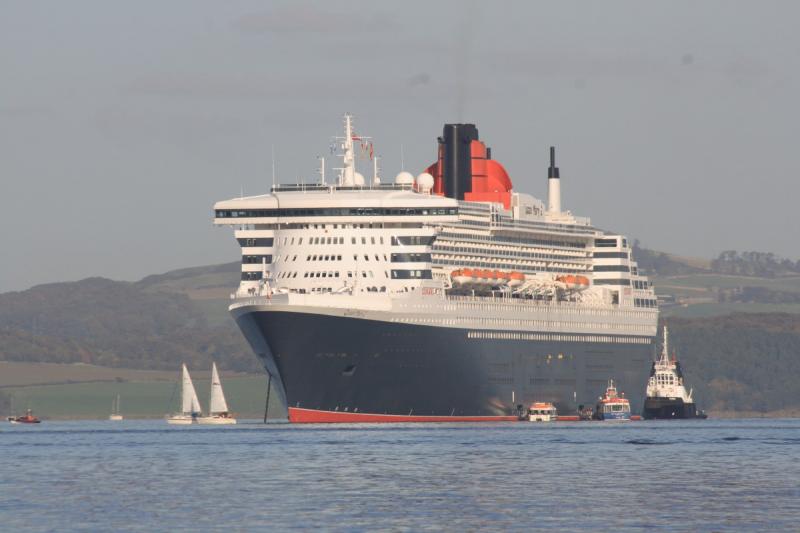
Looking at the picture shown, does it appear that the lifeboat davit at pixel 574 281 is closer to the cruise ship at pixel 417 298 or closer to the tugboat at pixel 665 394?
the cruise ship at pixel 417 298

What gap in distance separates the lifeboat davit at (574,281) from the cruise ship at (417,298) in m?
0.23

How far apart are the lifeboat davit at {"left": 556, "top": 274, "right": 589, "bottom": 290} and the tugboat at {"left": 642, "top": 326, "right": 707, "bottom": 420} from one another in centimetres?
1184

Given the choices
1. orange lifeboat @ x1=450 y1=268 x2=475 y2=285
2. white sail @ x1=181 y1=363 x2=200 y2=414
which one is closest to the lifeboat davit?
orange lifeboat @ x1=450 y1=268 x2=475 y2=285

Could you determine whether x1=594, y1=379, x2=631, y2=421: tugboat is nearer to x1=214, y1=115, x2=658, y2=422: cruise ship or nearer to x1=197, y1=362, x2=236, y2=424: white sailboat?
x1=214, y1=115, x2=658, y2=422: cruise ship

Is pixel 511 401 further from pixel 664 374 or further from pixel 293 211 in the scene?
pixel 664 374

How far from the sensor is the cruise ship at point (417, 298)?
4715 inches

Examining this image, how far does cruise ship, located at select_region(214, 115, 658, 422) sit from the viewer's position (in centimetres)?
11975

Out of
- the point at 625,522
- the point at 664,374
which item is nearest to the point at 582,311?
the point at 664,374

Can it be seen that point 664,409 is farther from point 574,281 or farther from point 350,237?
point 350,237

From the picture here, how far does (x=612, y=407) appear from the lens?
477 feet

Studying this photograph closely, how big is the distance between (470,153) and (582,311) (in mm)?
14589

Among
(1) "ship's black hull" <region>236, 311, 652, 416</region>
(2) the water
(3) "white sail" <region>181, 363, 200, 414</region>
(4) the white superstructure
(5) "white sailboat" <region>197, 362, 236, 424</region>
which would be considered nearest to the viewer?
(2) the water

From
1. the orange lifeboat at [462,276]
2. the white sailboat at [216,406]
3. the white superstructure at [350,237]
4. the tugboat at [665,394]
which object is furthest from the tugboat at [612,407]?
the white sailboat at [216,406]

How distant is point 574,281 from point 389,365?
3199 cm
